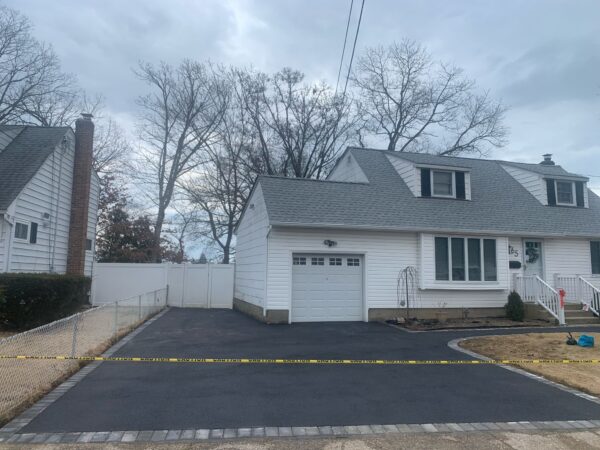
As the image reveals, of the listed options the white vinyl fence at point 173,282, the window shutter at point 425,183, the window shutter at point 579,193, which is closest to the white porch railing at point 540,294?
the window shutter at point 425,183

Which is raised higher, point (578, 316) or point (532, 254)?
point (532, 254)

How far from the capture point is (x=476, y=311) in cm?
1614

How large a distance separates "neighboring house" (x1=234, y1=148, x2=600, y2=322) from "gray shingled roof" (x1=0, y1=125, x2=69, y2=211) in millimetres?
7558

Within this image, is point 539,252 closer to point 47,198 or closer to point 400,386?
point 400,386

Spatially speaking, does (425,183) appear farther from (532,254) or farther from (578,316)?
(578,316)

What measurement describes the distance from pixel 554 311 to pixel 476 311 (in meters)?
2.38

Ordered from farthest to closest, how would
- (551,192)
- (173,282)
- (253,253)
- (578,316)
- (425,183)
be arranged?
(173,282) → (551,192) → (425,183) → (253,253) → (578,316)

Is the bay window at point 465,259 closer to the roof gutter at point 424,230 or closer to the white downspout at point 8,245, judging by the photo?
the roof gutter at point 424,230

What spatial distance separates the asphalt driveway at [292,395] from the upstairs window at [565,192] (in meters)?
13.4

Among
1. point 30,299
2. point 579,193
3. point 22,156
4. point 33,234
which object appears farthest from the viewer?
point 579,193

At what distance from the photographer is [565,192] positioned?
794 inches

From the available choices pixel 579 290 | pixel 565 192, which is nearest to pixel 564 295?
pixel 579 290

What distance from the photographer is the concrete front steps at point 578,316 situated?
15.2 metres

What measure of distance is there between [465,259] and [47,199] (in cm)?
1478
